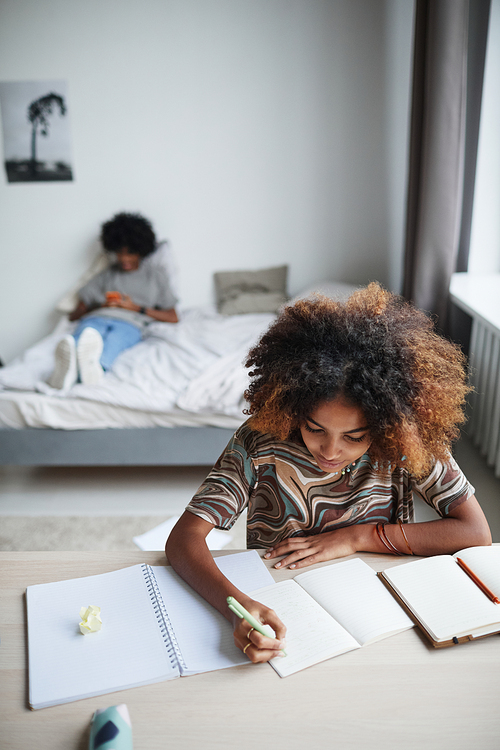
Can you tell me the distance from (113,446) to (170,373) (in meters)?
0.40

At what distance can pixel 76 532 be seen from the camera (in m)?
2.12

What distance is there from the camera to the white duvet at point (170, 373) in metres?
2.27

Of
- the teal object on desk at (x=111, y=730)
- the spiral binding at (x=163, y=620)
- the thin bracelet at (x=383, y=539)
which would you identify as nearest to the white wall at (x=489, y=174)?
the thin bracelet at (x=383, y=539)

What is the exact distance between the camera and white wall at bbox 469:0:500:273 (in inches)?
92.5

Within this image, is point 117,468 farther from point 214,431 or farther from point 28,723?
point 28,723

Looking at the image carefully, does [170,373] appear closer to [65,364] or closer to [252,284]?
[65,364]

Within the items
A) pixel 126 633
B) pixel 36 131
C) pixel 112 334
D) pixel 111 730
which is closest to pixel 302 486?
pixel 126 633

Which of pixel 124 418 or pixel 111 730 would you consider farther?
pixel 124 418

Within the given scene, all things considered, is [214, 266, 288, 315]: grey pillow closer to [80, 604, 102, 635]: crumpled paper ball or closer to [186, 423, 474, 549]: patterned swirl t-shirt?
[186, 423, 474, 549]: patterned swirl t-shirt

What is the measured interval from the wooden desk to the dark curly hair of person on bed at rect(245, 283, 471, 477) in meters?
0.29

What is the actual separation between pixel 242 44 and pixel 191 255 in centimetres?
120

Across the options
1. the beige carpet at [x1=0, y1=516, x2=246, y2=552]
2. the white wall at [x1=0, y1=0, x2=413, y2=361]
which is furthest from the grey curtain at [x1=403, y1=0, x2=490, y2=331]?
the beige carpet at [x1=0, y1=516, x2=246, y2=552]

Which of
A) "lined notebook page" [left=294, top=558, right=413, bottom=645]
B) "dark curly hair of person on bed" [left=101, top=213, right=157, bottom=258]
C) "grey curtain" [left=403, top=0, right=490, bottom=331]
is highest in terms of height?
"grey curtain" [left=403, top=0, right=490, bottom=331]

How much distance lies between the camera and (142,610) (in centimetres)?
81
